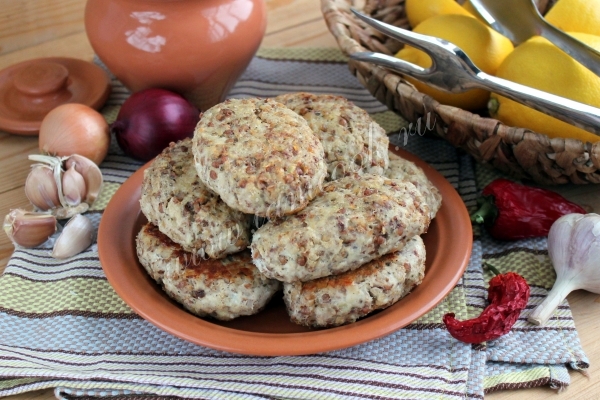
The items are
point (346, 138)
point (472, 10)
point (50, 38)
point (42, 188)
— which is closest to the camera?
point (346, 138)

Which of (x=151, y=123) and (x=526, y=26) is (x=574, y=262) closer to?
(x=526, y=26)

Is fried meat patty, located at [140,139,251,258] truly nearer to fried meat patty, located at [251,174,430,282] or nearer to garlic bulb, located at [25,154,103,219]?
fried meat patty, located at [251,174,430,282]

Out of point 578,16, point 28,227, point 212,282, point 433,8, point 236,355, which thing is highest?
point 578,16

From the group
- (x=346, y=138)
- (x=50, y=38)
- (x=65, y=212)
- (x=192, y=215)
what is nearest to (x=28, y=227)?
(x=65, y=212)

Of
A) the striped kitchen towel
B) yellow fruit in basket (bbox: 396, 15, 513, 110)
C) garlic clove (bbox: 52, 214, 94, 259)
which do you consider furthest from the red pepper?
garlic clove (bbox: 52, 214, 94, 259)

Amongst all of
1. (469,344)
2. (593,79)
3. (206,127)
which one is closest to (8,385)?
(206,127)

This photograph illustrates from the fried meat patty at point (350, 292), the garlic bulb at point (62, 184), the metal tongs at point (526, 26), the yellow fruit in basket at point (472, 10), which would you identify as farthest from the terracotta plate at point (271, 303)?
the yellow fruit in basket at point (472, 10)
